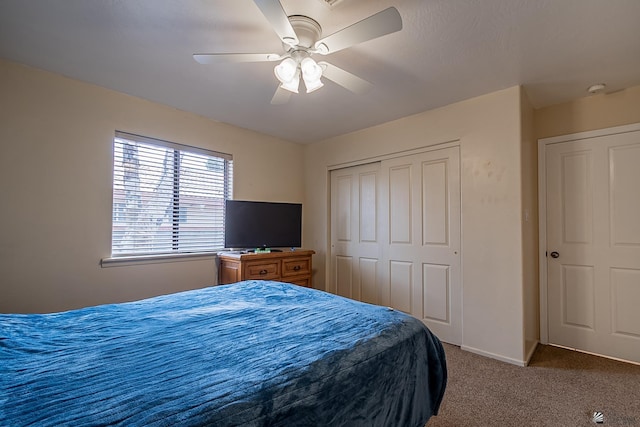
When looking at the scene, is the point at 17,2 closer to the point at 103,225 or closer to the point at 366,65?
the point at 103,225

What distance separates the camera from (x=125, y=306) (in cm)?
166

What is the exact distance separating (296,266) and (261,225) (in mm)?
646

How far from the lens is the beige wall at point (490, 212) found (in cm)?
251

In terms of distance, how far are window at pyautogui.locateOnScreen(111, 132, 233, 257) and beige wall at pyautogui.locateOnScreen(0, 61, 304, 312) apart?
0.11m

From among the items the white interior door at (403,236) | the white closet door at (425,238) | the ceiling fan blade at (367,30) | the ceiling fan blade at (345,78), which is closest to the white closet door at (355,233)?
the white interior door at (403,236)

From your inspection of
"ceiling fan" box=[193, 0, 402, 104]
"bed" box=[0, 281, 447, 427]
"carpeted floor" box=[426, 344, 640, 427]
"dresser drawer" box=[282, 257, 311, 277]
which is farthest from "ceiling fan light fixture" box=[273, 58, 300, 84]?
"carpeted floor" box=[426, 344, 640, 427]

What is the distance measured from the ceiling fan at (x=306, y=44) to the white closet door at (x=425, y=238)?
1.53 m

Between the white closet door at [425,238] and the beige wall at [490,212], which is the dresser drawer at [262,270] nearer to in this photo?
the white closet door at [425,238]

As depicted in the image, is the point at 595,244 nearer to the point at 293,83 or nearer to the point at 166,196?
the point at 293,83

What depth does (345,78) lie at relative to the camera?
75.5 inches

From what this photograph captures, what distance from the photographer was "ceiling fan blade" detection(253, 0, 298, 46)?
50.1 inches

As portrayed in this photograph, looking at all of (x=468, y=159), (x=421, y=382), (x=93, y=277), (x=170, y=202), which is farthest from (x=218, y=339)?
(x=468, y=159)

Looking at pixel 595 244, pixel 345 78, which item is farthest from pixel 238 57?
pixel 595 244

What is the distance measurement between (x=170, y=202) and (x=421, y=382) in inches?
110
